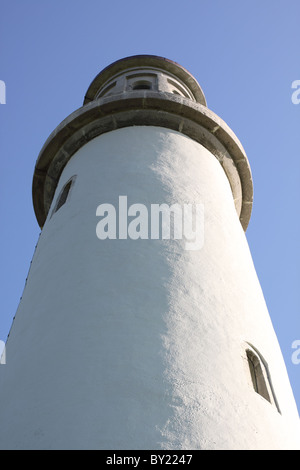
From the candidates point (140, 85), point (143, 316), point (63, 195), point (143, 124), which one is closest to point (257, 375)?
point (143, 316)

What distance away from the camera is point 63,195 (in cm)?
948

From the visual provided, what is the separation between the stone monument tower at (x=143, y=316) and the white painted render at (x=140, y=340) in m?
0.02

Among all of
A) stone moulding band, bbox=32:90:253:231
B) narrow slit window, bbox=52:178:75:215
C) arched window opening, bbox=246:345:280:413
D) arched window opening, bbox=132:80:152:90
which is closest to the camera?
arched window opening, bbox=246:345:280:413

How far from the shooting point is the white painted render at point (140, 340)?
498cm

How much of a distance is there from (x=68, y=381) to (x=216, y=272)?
2646 millimetres

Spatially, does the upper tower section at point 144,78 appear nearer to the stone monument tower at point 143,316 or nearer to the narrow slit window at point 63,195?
the stone monument tower at point 143,316

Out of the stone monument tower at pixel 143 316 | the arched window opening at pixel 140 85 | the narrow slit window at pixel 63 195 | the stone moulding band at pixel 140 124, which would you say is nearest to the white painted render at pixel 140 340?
the stone monument tower at pixel 143 316

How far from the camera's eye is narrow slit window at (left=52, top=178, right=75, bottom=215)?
30.2ft

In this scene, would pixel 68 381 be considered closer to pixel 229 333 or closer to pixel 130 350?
pixel 130 350

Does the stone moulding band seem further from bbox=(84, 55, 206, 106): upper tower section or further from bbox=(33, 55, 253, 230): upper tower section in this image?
bbox=(84, 55, 206, 106): upper tower section

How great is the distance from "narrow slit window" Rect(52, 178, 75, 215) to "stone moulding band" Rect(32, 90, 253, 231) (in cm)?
142

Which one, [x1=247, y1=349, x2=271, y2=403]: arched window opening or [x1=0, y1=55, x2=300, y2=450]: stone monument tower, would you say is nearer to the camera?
[x1=0, y1=55, x2=300, y2=450]: stone monument tower

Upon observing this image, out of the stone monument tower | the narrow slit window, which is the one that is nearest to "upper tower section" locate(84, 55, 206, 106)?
the stone monument tower
